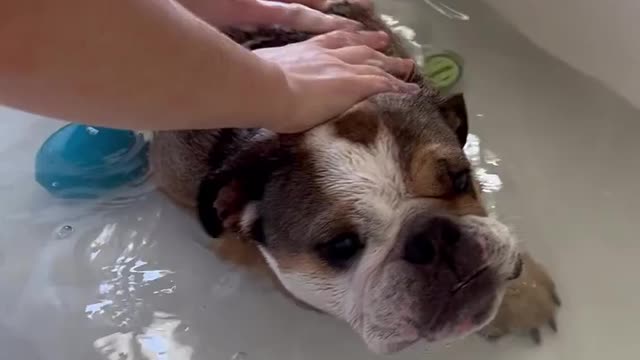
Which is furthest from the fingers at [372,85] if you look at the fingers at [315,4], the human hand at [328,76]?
the fingers at [315,4]

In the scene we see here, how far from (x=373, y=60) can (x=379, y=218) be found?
0.79 feet

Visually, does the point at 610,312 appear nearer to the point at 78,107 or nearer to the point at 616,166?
the point at 616,166

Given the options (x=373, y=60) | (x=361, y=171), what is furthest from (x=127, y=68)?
(x=373, y=60)

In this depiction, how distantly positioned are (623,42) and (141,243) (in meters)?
0.82

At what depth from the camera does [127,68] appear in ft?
3.26

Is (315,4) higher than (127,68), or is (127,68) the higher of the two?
(127,68)

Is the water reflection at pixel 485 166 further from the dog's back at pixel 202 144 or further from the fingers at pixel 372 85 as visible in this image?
the fingers at pixel 372 85

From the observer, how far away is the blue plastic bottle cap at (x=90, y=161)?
5.22 ft

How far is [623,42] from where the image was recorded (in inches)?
64.6

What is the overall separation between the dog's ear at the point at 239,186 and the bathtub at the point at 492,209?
21 centimetres

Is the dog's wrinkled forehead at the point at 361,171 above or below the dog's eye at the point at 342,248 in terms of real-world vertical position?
above

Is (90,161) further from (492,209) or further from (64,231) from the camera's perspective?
(492,209)

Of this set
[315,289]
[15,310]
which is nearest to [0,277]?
[15,310]

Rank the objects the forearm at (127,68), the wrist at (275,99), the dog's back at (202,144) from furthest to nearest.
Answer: the dog's back at (202,144) → the wrist at (275,99) → the forearm at (127,68)
